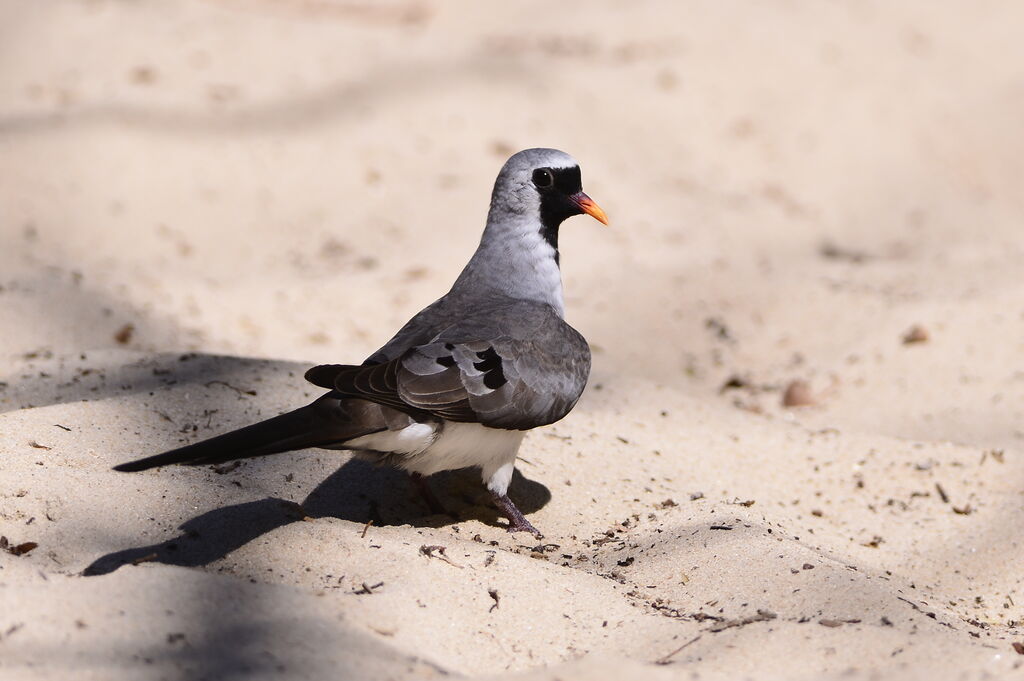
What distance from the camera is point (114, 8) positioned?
28.8ft

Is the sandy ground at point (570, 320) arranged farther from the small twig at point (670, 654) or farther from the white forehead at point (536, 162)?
the white forehead at point (536, 162)

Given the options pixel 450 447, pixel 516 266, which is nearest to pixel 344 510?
pixel 450 447

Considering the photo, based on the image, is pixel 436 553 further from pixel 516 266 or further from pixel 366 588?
pixel 516 266

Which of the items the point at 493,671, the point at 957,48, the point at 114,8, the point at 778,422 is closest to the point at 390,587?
the point at 493,671

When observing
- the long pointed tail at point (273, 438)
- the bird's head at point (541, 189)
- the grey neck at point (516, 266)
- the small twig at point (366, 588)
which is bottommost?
the small twig at point (366, 588)

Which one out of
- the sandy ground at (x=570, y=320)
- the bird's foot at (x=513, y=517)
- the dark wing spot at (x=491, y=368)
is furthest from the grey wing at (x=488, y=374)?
the sandy ground at (x=570, y=320)

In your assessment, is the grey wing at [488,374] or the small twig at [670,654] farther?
the grey wing at [488,374]

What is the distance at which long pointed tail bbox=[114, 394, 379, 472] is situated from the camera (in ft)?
9.91

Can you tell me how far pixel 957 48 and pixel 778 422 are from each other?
6064mm

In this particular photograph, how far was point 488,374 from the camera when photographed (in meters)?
Result: 3.63

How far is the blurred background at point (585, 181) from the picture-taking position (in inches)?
230

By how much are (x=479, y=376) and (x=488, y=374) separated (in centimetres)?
3

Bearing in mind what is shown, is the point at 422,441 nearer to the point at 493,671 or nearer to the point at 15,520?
the point at 493,671

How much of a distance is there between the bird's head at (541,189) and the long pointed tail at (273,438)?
3.96ft
